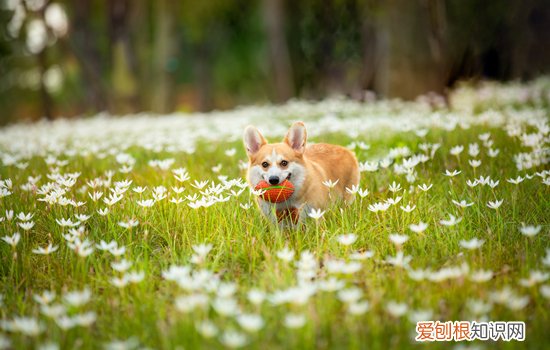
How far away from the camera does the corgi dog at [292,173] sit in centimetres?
391

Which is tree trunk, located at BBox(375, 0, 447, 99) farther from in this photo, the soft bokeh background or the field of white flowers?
the field of white flowers

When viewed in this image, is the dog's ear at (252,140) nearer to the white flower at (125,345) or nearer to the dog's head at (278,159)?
the dog's head at (278,159)

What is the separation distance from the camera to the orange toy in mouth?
380 cm

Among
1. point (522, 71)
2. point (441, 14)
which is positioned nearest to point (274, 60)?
point (441, 14)

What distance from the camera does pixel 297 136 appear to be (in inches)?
166

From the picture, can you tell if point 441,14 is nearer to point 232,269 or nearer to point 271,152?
point 271,152

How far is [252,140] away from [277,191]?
78cm

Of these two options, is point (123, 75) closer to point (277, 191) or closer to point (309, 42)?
point (309, 42)

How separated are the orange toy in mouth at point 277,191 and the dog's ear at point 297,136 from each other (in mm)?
474

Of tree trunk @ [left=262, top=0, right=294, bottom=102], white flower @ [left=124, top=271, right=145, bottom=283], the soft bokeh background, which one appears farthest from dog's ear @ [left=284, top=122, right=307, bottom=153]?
tree trunk @ [left=262, top=0, right=294, bottom=102]

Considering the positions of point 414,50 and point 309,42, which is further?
point 309,42

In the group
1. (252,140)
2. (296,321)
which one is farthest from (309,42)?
(296,321)

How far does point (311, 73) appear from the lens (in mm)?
22078

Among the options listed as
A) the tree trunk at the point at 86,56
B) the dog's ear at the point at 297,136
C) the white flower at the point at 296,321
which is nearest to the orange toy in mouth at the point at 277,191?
the dog's ear at the point at 297,136
